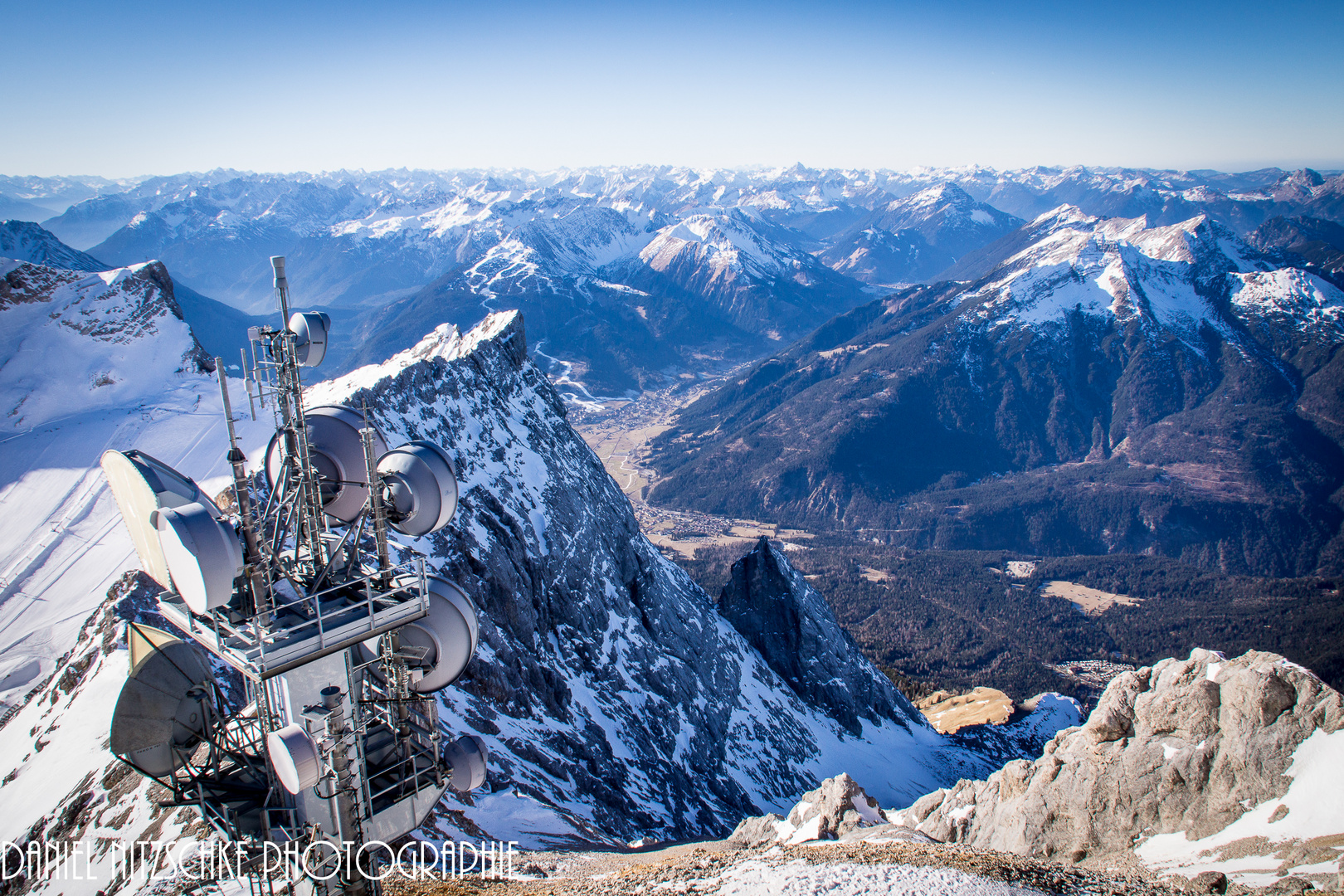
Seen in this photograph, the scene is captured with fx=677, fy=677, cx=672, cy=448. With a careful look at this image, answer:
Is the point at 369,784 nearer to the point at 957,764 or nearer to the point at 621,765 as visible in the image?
the point at 621,765

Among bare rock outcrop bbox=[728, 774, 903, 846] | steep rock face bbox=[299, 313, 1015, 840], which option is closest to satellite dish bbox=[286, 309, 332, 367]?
steep rock face bbox=[299, 313, 1015, 840]

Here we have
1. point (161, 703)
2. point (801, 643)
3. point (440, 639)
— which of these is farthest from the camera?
point (801, 643)

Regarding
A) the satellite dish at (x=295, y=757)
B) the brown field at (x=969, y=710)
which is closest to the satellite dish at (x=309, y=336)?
the satellite dish at (x=295, y=757)

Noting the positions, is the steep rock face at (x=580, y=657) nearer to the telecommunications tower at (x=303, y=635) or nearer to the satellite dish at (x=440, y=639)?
the telecommunications tower at (x=303, y=635)

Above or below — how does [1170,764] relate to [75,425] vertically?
below

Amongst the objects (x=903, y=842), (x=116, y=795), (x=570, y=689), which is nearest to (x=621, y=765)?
(x=570, y=689)

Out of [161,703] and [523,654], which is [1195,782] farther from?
[523,654]

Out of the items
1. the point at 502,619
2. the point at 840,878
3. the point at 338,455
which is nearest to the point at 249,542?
the point at 338,455
